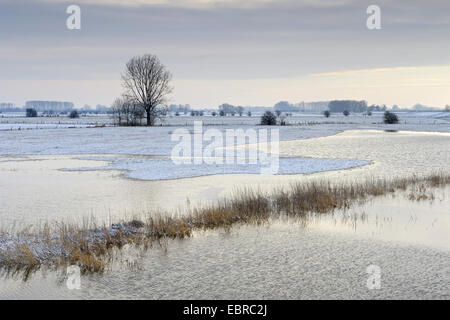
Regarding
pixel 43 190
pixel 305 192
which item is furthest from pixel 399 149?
pixel 43 190

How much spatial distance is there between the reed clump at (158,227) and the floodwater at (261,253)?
1.84 ft

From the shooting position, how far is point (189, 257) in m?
10.7

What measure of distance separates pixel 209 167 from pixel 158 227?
14434 millimetres

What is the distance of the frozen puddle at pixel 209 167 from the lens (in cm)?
2441

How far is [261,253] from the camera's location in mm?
10969

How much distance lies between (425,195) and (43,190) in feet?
54.2

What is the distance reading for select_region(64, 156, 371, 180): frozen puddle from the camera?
2441cm
